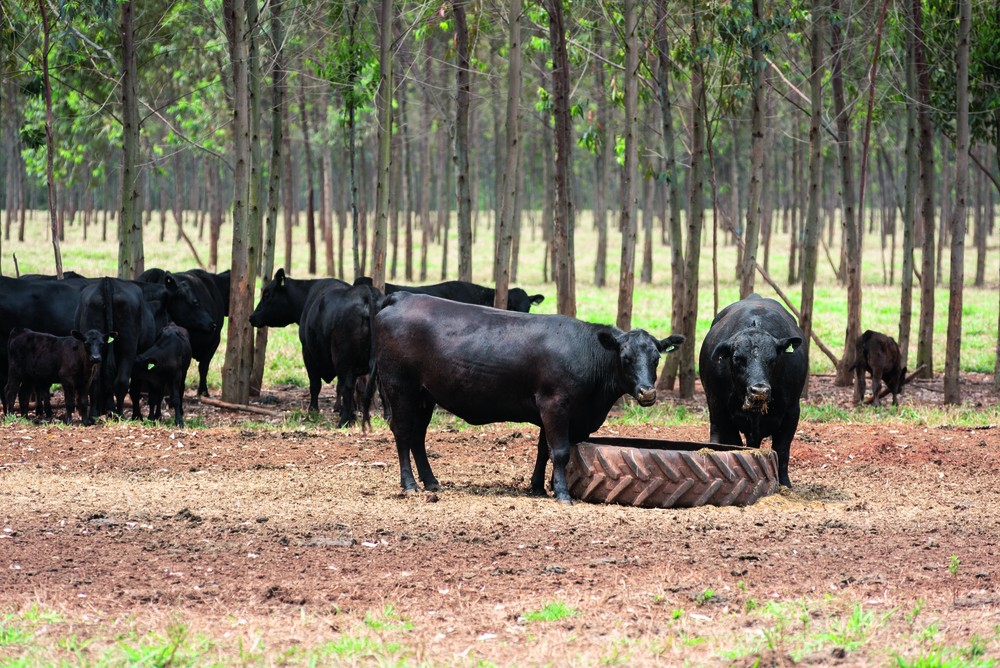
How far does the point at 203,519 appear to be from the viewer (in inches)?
343

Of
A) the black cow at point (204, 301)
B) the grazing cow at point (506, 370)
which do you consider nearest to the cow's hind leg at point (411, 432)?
the grazing cow at point (506, 370)

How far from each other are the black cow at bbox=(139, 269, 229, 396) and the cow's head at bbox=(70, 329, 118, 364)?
3.26 meters

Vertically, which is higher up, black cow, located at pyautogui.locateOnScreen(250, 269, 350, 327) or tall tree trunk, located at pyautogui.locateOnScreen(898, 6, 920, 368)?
tall tree trunk, located at pyautogui.locateOnScreen(898, 6, 920, 368)

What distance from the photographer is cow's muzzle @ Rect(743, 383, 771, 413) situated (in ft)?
31.0

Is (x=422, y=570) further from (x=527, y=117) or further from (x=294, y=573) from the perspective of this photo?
(x=527, y=117)

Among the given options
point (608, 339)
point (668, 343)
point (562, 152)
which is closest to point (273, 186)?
point (562, 152)

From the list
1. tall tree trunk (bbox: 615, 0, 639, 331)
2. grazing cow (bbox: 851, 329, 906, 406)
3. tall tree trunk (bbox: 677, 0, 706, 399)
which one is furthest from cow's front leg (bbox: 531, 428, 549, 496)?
grazing cow (bbox: 851, 329, 906, 406)

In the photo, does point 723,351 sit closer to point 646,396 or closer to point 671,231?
point 646,396

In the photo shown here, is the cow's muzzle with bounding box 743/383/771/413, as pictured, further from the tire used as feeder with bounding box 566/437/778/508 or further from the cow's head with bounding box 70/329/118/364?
the cow's head with bounding box 70/329/118/364

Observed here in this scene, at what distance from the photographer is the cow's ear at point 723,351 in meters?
10.2

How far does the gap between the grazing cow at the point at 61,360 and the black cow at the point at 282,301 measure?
3.60 meters

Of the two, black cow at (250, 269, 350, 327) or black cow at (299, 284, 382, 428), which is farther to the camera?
black cow at (250, 269, 350, 327)

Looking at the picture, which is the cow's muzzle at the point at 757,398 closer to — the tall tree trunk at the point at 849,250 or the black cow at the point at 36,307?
the tall tree trunk at the point at 849,250

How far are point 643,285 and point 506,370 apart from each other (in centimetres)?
3162
